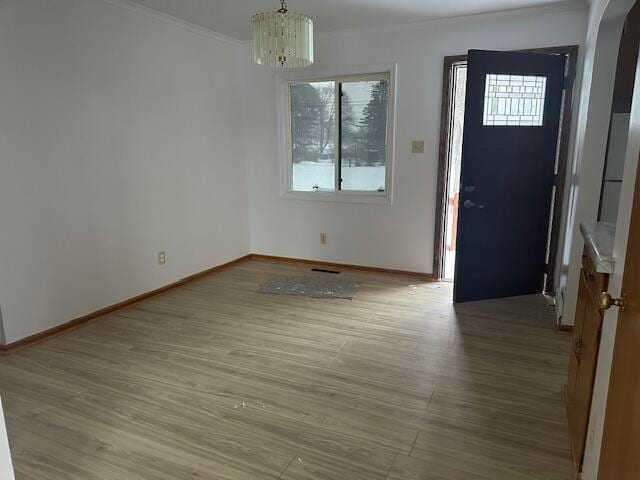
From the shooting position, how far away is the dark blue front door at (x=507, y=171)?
341 centimetres

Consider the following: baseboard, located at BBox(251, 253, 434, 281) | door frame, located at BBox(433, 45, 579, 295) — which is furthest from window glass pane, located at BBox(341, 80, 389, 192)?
baseboard, located at BBox(251, 253, 434, 281)

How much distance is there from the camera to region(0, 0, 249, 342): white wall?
9.04 ft

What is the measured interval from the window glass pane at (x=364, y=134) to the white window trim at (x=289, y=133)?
0.10 metres

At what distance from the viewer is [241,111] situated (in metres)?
4.75

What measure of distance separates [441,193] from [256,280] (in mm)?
1983

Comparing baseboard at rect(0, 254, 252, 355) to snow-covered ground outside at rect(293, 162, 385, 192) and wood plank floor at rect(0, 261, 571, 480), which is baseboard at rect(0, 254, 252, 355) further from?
snow-covered ground outside at rect(293, 162, 385, 192)

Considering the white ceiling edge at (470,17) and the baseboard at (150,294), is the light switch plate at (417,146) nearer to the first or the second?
the white ceiling edge at (470,17)

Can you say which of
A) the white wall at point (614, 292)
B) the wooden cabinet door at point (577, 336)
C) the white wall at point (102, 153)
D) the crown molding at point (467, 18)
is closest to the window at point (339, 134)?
the crown molding at point (467, 18)

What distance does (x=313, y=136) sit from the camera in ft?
15.2

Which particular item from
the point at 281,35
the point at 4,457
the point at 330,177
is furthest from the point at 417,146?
the point at 4,457

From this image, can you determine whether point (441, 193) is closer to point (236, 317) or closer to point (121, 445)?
point (236, 317)

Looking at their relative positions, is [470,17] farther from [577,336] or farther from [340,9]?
[577,336]

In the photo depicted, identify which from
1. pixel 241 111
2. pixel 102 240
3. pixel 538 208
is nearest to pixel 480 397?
pixel 538 208

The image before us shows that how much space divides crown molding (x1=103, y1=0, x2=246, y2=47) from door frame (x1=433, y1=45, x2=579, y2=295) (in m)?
2.17
